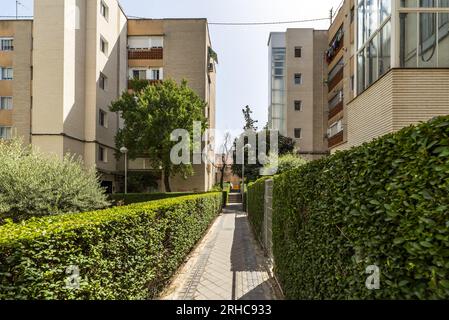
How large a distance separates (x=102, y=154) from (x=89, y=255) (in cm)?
2171

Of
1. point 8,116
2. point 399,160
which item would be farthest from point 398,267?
point 8,116

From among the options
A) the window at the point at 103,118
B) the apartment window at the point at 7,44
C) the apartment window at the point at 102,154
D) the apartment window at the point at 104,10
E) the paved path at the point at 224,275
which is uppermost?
the apartment window at the point at 104,10

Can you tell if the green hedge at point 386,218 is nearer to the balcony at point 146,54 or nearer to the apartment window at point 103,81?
the apartment window at point 103,81

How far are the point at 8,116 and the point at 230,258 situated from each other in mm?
22019

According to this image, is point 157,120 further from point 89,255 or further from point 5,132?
point 89,255

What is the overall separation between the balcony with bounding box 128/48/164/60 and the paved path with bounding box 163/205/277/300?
21.8 m

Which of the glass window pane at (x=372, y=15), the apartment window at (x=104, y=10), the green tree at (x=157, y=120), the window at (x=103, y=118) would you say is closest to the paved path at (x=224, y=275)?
the glass window pane at (x=372, y=15)

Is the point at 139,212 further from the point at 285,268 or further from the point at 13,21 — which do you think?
the point at 13,21

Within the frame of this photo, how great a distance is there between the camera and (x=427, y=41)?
650 cm

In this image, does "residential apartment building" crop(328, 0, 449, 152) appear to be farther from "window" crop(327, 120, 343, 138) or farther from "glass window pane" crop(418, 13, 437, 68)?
"window" crop(327, 120, 343, 138)

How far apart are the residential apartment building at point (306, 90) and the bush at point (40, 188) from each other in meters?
24.4

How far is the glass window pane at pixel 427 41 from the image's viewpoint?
6.40 meters

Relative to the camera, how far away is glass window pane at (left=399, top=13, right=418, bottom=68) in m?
6.39

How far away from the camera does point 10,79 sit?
21.1 m
